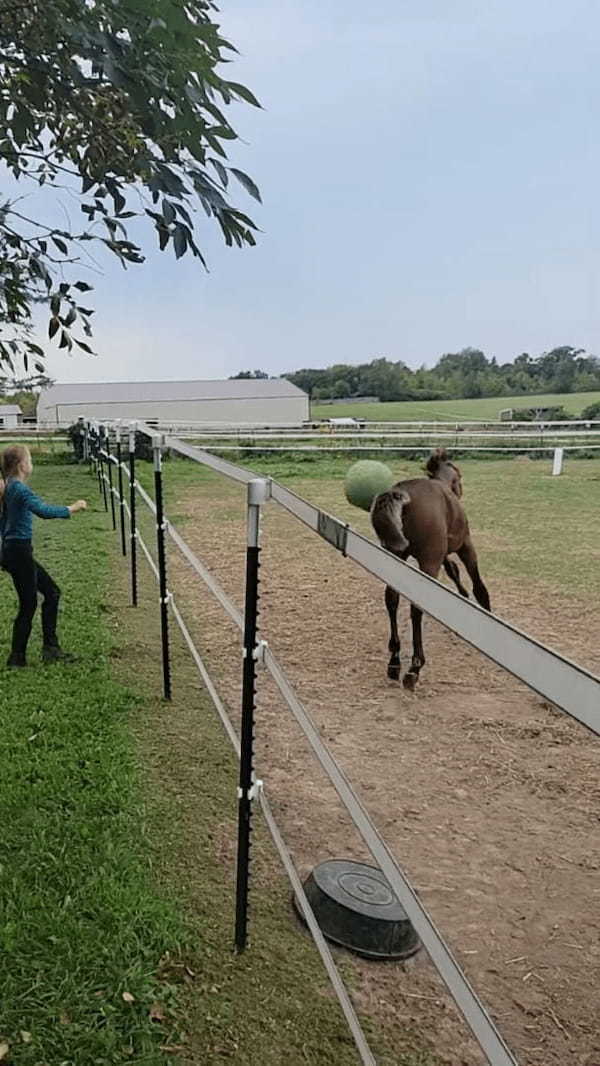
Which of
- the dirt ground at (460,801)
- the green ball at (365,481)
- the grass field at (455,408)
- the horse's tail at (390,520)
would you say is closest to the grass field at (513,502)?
the green ball at (365,481)

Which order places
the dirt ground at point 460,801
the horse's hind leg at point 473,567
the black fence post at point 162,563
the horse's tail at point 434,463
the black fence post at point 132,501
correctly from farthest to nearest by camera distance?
the horse's tail at point 434,463 < the horse's hind leg at point 473,567 < the black fence post at point 132,501 < the black fence post at point 162,563 < the dirt ground at point 460,801

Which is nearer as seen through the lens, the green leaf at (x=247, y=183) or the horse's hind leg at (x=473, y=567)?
the green leaf at (x=247, y=183)

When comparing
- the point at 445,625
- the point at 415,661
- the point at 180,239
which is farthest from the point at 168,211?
the point at 415,661

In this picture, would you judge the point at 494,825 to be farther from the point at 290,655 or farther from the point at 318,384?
the point at 318,384

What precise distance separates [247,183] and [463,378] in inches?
1705

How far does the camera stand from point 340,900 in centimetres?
228

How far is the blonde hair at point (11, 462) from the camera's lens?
439cm

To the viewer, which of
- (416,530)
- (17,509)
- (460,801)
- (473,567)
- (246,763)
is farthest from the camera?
(473,567)

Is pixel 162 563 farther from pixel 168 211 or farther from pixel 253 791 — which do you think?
pixel 168 211

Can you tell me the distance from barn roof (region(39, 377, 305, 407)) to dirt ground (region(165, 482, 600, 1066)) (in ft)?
114

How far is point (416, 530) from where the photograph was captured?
4.59m

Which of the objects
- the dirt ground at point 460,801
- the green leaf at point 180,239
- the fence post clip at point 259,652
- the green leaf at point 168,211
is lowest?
the dirt ground at point 460,801

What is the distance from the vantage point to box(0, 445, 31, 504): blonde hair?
14.4 feet

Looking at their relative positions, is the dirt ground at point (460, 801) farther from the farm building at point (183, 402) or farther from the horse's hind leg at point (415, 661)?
the farm building at point (183, 402)
